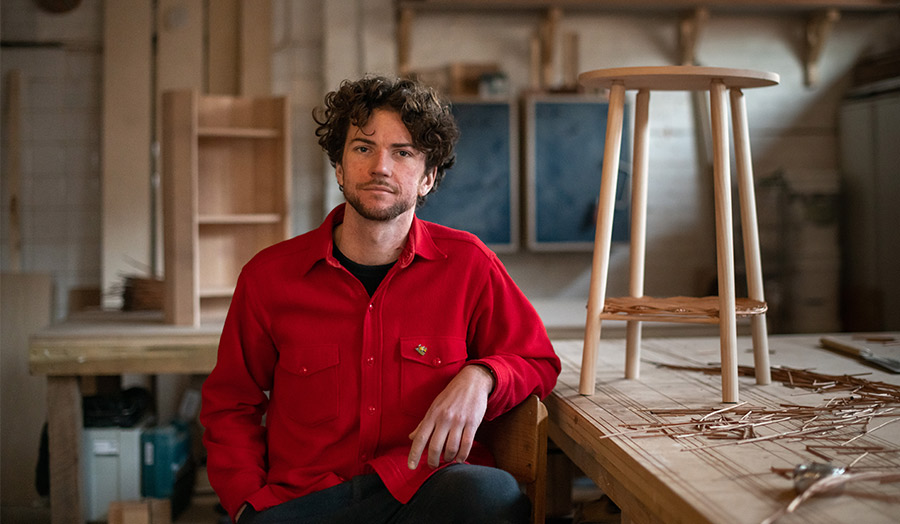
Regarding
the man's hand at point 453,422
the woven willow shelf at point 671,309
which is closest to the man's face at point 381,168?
the man's hand at point 453,422

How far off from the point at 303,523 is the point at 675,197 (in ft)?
13.7

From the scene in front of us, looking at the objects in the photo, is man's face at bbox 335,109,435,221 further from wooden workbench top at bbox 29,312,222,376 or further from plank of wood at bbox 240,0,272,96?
plank of wood at bbox 240,0,272,96

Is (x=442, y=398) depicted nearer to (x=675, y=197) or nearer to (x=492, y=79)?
(x=492, y=79)

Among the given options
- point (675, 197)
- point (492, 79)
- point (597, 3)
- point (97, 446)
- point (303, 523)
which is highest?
point (597, 3)

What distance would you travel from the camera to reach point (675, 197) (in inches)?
206

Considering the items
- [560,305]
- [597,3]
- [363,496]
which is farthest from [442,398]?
[597,3]

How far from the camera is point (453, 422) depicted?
5.13ft

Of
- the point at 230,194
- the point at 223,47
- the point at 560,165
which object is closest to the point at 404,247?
the point at 230,194

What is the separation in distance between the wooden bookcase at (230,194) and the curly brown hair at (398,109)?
170cm

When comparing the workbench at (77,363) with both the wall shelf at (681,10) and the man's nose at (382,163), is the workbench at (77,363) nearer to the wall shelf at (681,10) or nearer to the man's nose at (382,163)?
the man's nose at (382,163)

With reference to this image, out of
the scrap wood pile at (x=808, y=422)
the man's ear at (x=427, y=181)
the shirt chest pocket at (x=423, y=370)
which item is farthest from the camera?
the man's ear at (x=427, y=181)

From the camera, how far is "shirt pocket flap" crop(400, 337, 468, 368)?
5.75 feet

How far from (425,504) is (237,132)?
2.44m

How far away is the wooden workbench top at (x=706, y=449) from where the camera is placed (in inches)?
44.4
